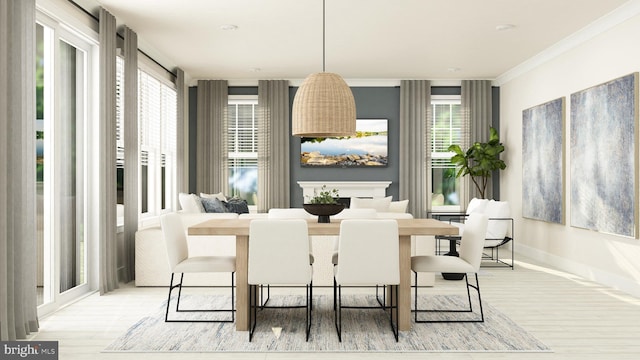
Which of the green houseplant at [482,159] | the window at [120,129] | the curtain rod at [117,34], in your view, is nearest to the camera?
the curtain rod at [117,34]

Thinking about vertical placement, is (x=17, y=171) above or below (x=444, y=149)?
below

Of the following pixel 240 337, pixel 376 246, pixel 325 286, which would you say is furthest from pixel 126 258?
pixel 376 246

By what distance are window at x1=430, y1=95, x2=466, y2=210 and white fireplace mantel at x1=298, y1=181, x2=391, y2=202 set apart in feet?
3.03

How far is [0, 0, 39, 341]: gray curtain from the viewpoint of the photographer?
11.8ft

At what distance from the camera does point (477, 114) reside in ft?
30.7

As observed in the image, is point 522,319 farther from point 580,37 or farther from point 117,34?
point 117,34

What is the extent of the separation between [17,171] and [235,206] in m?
4.00

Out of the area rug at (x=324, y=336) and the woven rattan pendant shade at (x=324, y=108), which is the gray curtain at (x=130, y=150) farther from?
the woven rattan pendant shade at (x=324, y=108)

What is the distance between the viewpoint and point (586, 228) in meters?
6.24

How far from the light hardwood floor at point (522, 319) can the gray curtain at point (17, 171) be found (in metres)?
0.33

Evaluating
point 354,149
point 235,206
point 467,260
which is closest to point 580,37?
point 467,260

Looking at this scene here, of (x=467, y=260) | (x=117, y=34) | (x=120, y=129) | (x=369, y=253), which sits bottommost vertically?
(x=467, y=260)

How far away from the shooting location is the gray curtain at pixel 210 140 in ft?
30.5

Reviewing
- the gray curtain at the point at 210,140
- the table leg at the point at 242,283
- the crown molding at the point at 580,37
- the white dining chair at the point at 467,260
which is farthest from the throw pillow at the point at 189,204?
the crown molding at the point at 580,37
